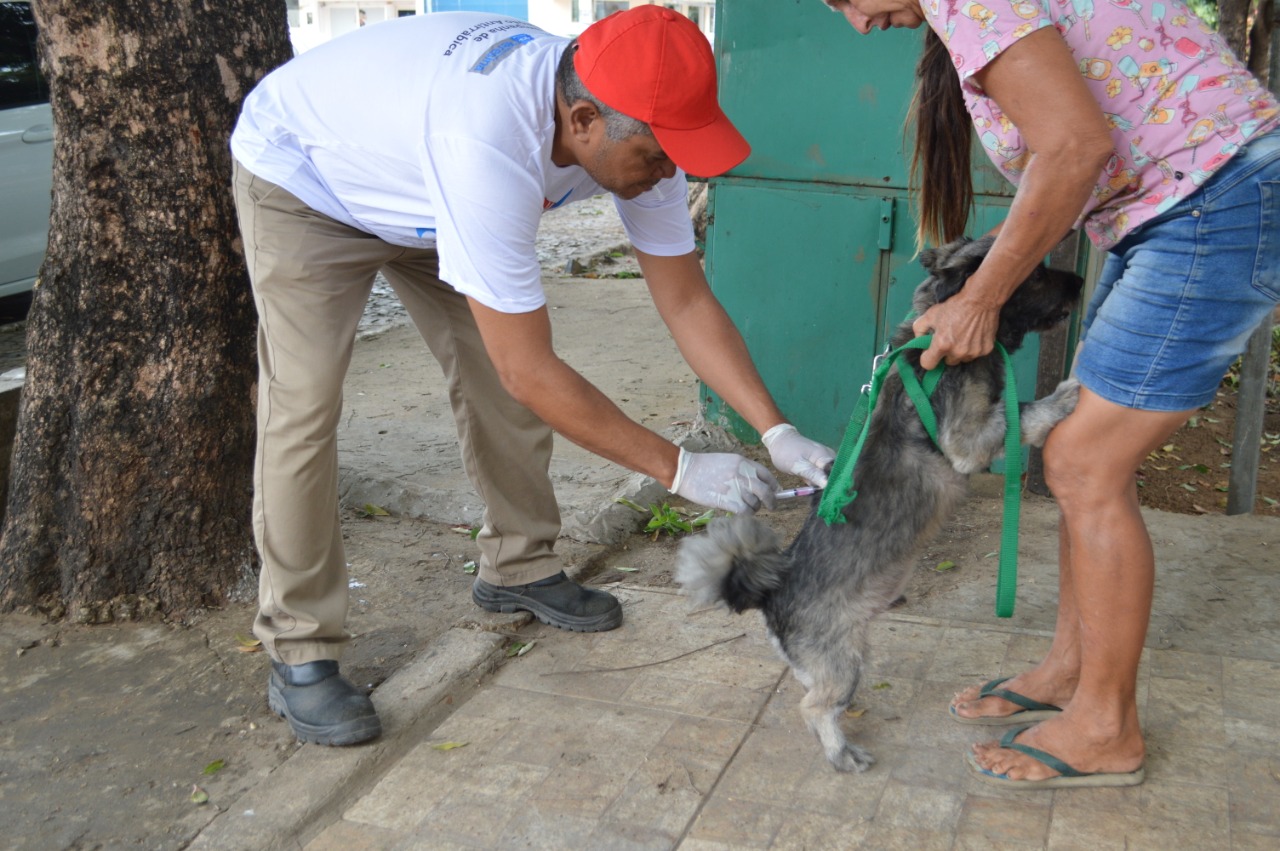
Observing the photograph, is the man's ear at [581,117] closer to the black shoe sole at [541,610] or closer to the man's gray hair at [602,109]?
the man's gray hair at [602,109]

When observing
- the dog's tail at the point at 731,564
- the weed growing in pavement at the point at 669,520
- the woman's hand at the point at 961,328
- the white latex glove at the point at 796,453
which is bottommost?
the weed growing in pavement at the point at 669,520

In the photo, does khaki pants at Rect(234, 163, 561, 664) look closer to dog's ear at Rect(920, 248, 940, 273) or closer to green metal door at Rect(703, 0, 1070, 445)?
dog's ear at Rect(920, 248, 940, 273)

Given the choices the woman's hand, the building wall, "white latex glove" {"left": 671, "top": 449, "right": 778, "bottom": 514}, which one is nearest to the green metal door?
the woman's hand

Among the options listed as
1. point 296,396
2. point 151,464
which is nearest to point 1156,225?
point 296,396

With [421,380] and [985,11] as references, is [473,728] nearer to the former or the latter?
[985,11]

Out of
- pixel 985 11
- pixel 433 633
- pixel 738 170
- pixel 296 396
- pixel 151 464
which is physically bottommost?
pixel 433 633

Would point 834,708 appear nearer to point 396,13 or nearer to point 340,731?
point 340,731

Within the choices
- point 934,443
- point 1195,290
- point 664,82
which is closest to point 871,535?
point 934,443

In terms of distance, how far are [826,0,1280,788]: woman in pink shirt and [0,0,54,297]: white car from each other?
7.00 metres

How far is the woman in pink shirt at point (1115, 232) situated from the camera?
222 cm

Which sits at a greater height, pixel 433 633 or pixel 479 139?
pixel 479 139

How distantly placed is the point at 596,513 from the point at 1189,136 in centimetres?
269

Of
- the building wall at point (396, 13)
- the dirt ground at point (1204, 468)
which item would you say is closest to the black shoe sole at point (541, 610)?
the dirt ground at point (1204, 468)

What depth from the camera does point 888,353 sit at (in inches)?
109
